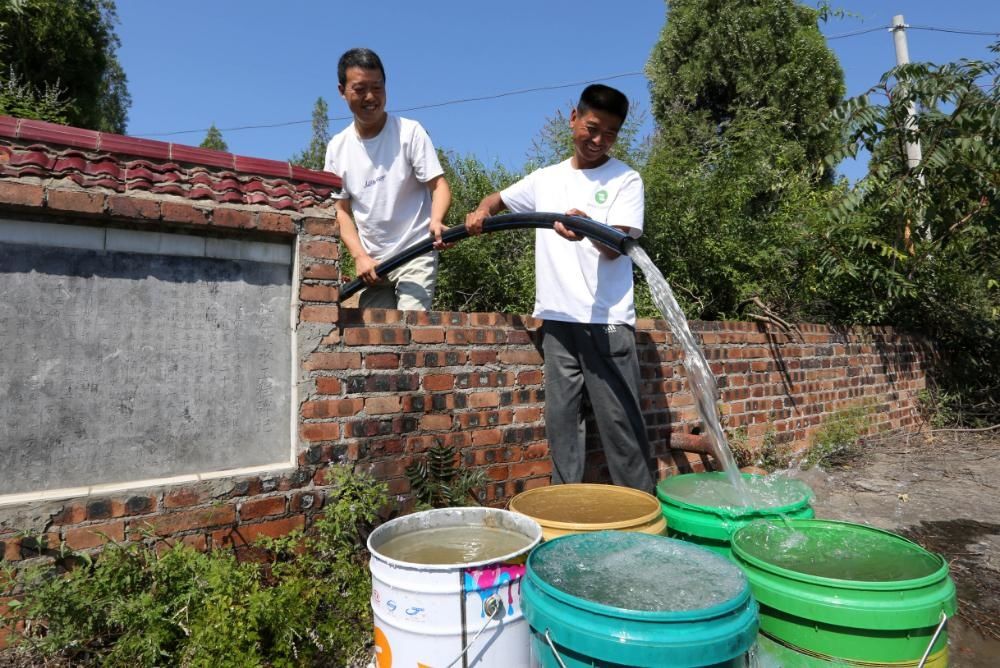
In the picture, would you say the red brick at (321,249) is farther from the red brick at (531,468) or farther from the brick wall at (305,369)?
the red brick at (531,468)

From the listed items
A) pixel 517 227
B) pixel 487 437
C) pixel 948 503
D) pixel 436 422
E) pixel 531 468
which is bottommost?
pixel 948 503

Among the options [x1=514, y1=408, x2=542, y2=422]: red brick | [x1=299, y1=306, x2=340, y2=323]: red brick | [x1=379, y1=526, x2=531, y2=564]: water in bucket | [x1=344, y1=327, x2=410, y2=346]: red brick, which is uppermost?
[x1=299, y1=306, x2=340, y2=323]: red brick

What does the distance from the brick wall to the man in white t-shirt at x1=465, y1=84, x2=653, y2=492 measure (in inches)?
9.4

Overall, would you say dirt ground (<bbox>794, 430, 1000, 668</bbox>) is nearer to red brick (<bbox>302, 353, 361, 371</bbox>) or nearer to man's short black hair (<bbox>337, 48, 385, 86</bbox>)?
red brick (<bbox>302, 353, 361, 371</bbox>)

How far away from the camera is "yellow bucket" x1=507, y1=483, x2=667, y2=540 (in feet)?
6.88

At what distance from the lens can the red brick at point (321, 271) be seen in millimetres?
2473

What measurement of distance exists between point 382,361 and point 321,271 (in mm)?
474

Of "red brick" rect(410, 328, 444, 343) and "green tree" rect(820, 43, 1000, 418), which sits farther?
"green tree" rect(820, 43, 1000, 418)

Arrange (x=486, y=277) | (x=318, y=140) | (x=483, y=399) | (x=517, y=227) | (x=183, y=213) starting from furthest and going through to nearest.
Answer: (x=318, y=140)
(x=486, y=277)
(x=483, y=399)
(x=517, y=227)
(x=183, y=213)

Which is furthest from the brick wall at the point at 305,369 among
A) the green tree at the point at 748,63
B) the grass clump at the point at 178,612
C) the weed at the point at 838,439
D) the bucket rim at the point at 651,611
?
the green tree at the point at 748,63

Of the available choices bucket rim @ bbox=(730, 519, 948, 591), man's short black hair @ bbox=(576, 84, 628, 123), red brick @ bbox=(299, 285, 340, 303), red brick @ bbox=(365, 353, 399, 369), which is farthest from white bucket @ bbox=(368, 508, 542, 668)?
man's short black hair @ bbox=(576, 84, 628, 123)

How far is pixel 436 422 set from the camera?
9.13 ft

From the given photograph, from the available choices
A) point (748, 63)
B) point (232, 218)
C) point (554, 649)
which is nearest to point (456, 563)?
point (554, 649)

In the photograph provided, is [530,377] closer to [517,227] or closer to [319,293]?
[517,227]
